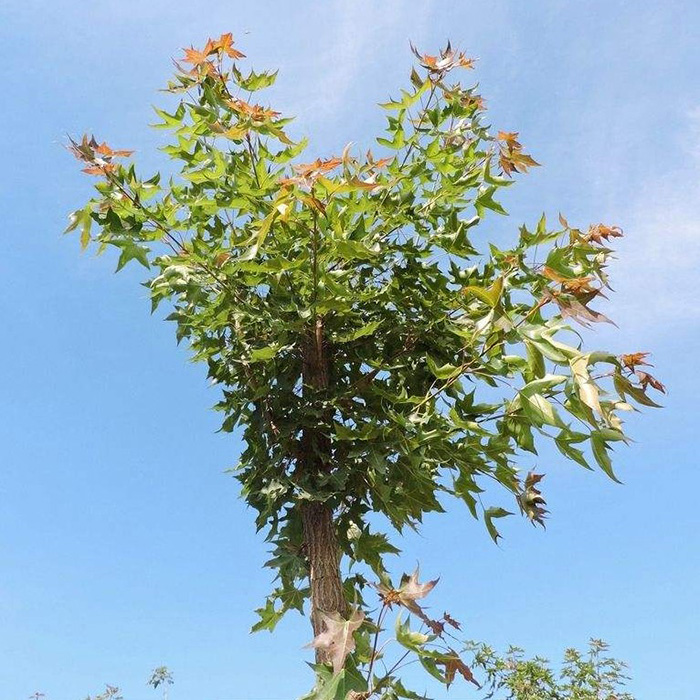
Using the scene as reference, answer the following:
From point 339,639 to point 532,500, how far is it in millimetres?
806

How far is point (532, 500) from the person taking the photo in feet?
8.01

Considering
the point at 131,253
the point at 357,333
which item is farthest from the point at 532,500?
the point at 131,253

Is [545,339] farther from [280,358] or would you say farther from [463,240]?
[280,358]

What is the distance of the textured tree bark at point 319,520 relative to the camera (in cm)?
249

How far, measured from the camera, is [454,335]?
106 inches

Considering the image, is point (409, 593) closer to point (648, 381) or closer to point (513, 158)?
point (648, 381)

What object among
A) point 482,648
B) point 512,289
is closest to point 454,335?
point 512,289

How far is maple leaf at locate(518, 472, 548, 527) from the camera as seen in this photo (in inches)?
95.9

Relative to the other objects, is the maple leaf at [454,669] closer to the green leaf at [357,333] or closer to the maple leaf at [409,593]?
the maple leaf at [409,593]

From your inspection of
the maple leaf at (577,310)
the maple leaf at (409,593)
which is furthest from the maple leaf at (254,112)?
the maple leaf at (409,593)

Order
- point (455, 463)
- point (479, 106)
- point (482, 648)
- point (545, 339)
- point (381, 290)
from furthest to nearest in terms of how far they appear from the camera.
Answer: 1. point (482, 648)
2. point (479, 106)
3. point (381, 290)
4. point (455, 463)
5. point (545, 339)

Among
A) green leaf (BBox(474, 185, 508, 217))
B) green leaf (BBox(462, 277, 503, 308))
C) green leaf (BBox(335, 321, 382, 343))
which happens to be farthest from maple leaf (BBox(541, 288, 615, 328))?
green leaf (BBox(474, 185, 508, 217))

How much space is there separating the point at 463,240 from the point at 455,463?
2.63 feet

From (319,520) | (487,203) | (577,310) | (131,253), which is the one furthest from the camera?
(487,203)
